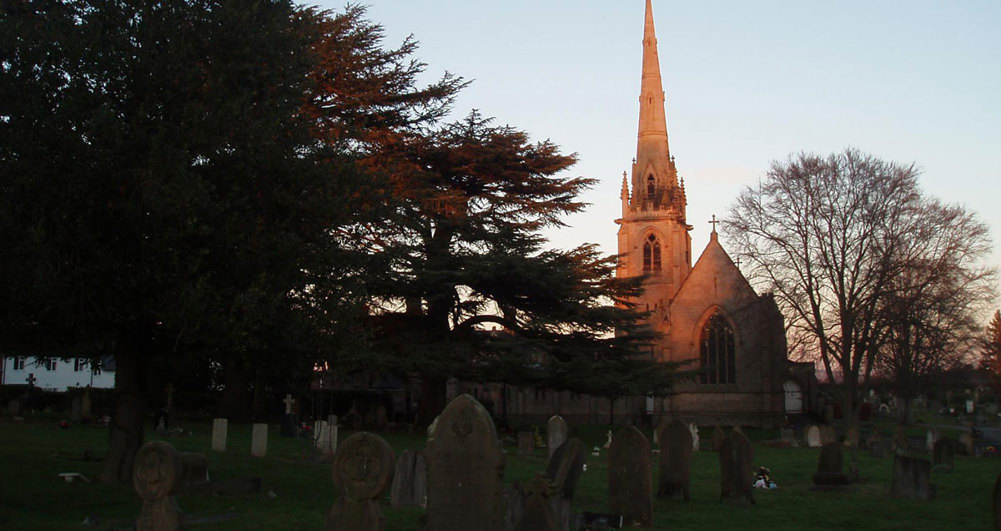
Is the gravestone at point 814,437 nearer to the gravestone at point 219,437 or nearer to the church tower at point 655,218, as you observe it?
the gravestone at point 219,437

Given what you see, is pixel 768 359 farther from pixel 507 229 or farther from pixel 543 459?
pixel 543 459

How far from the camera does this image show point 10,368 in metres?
55.1

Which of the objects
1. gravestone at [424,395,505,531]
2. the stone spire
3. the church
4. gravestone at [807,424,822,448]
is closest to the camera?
gravestone at [424,395,505,531]

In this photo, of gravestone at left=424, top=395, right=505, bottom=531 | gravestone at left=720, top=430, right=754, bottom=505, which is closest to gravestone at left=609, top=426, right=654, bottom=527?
gravestone at left=720, top=430, right=754, bottom=505

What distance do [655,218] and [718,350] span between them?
11079 mm

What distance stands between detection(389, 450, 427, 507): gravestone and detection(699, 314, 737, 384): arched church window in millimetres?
38506

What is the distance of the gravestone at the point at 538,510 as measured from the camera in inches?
346

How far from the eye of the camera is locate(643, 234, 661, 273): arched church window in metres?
57.7

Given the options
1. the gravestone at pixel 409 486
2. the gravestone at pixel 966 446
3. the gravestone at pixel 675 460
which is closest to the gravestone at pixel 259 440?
the gravestone at pixel 409 486

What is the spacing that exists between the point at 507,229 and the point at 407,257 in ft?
12.5

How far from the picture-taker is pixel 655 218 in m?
58.3

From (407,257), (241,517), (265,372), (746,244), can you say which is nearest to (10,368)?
(407,257)

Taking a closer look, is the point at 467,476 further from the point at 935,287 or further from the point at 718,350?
the point at 718,350

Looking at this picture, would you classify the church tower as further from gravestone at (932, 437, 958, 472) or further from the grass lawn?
the grass lawn
